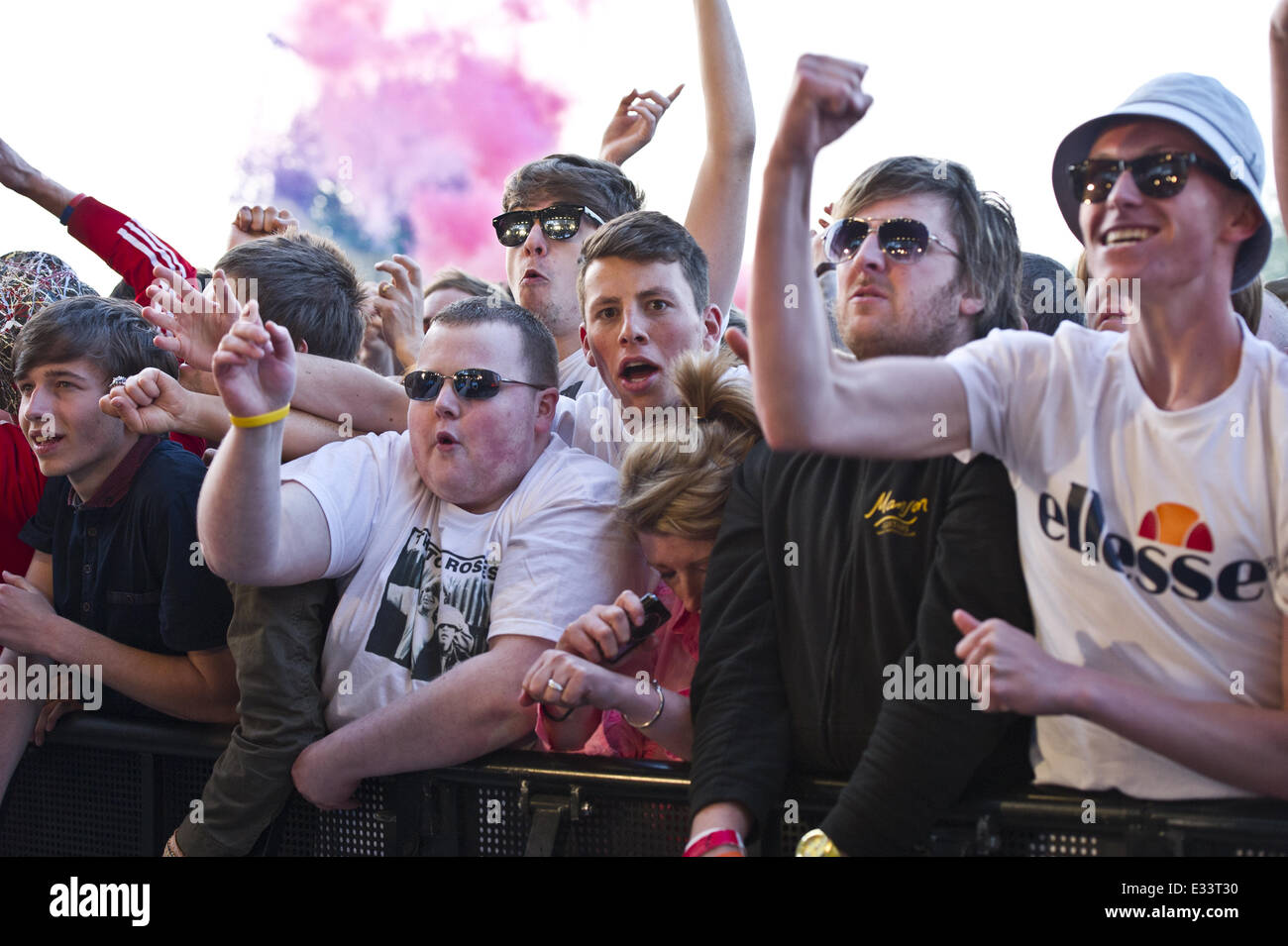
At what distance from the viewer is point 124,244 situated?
368 cm

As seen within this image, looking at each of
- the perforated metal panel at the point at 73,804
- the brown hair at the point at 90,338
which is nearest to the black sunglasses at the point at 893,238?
the brown hair at the point at 90,338

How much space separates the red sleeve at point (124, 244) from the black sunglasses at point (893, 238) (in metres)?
2.18

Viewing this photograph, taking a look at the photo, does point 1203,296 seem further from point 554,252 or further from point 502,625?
point 554,252

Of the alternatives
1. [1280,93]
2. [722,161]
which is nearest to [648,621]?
[1280,93]

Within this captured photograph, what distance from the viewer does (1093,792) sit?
1.80m

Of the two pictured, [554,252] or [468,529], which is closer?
→ [468,529]

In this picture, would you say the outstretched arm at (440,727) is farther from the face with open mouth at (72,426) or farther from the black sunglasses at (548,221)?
the black sunglasses at (548,221)

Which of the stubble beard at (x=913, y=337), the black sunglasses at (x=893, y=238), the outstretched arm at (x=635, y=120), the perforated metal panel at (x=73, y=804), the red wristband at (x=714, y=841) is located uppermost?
Result: the outstretched arm at (x=635, y=120)

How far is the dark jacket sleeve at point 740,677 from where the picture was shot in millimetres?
2000

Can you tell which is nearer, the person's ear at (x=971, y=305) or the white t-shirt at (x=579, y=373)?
the person's ear at (x=971, y=305)
